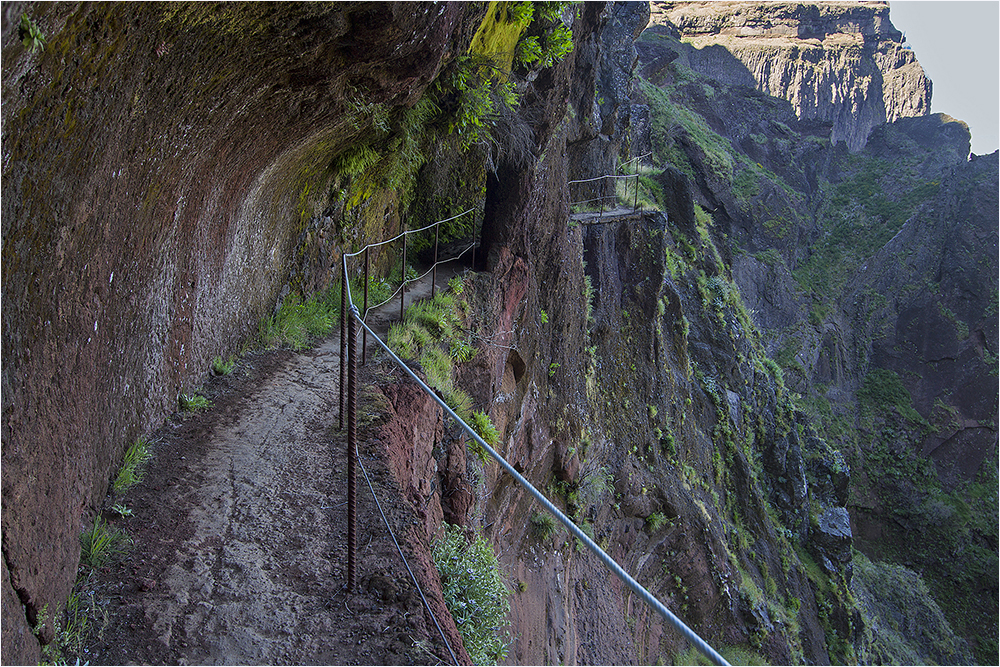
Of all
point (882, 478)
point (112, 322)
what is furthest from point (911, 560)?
point (112, 322)

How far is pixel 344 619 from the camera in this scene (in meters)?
2.80

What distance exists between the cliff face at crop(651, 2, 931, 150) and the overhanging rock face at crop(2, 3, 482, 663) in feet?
175

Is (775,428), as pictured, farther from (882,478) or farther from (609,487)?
(882,478)

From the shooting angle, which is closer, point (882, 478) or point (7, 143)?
point (7, 143)

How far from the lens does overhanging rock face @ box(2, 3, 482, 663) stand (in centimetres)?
228

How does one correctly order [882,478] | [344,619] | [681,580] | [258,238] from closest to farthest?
1. [344,619]
2. [258,238]
3. [681,580]
4. [882,478]

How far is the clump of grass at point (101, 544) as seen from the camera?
2.83m

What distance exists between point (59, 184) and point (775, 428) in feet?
66.0

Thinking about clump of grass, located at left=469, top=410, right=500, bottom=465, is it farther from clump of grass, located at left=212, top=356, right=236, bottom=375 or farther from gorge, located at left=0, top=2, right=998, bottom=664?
clump of grass, located at left=212, top=356, right=236, bottom=375

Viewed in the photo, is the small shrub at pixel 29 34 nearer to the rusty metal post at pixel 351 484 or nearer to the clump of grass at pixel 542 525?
the rusty metal post at pixel 351 484

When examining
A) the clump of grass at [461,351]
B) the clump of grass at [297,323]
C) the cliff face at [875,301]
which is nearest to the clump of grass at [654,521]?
the clump of grass at [461,351]

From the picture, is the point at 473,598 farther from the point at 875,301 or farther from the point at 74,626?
the point at 875,301

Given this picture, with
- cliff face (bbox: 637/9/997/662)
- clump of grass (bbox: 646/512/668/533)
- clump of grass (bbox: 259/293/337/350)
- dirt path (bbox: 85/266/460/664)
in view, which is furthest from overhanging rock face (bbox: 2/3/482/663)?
cliff face (bbox: 637/9/997/662)

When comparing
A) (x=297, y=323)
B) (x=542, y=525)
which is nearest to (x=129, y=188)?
(x=297, y=323)
